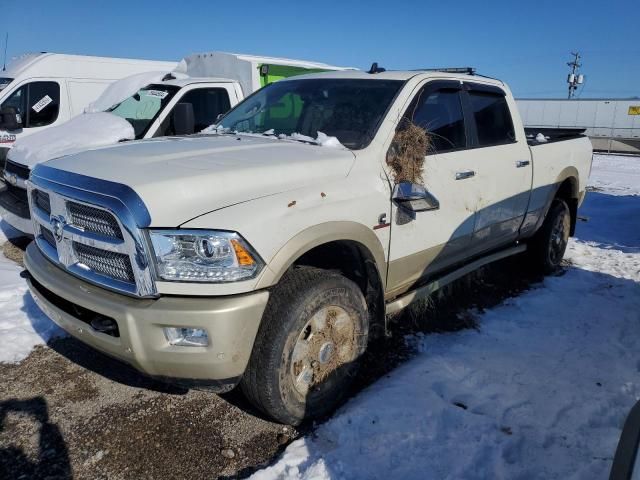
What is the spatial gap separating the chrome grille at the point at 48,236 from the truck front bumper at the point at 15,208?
2.35 meters

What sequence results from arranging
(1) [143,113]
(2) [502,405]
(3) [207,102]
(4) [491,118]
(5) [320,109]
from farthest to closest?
Answer: (3) [207,102] → (1) [143,113] → (4) [491,118] → (5) [320,109] → (2) [502,405]

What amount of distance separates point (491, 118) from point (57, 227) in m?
3.42

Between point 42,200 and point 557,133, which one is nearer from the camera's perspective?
point 42,200

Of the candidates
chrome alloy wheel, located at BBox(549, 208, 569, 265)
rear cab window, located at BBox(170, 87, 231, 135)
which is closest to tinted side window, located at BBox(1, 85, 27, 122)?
rear cab window, located at BBox(170, 87, 231, 135)

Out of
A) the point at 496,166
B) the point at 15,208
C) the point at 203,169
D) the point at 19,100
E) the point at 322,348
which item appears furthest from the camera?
the point at 19,100

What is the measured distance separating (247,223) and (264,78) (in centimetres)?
662

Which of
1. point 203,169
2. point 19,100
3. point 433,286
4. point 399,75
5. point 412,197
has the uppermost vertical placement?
point 399,75

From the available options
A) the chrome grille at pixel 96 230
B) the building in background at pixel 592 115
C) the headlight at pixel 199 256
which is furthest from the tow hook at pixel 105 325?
the building in background at pixel 592 115

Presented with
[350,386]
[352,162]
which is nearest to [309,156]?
[352,162]

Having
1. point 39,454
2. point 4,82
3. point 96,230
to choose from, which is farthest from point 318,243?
point 4,82

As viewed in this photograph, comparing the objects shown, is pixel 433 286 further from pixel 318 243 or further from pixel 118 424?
pixel 118 424

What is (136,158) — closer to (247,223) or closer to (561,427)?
(247,223)

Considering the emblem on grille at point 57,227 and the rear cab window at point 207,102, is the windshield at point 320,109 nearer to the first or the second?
the emblem on grille at point 57,227

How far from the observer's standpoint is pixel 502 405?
3.10 meters
